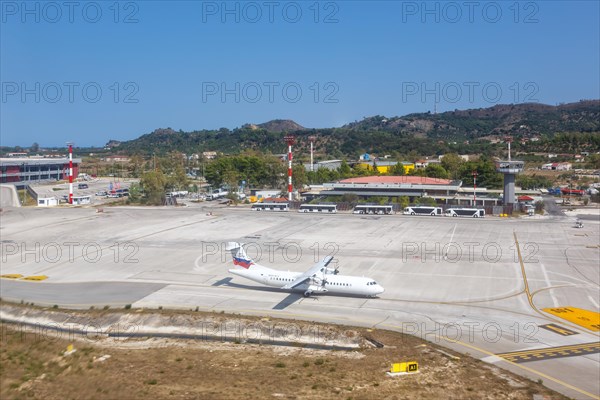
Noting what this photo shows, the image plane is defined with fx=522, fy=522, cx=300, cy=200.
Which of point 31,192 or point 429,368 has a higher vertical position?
point 31,192

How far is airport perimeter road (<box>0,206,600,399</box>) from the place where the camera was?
42438 millimetres

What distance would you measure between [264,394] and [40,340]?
22.8 metres

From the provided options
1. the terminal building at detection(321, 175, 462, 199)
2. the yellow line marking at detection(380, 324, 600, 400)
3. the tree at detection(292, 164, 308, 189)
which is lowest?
the yellow line marking at detection(380, 324, 600, 400)

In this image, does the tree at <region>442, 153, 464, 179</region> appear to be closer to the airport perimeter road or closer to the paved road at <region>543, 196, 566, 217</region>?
the paved road at <region>543, 196, 566, 217</region>

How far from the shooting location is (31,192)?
153 metres

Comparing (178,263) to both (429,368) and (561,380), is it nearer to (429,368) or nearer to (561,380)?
(429,368)

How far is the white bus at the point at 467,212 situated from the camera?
11025 cm

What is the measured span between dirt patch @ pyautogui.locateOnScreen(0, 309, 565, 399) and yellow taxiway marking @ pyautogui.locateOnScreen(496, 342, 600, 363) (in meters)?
2.90

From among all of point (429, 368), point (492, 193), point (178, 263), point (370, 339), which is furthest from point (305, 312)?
point (492, 193)

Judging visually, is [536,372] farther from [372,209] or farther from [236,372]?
[372,209]

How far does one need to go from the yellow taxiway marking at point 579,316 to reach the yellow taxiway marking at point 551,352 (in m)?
4.77

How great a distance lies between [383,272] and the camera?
62.9 metres

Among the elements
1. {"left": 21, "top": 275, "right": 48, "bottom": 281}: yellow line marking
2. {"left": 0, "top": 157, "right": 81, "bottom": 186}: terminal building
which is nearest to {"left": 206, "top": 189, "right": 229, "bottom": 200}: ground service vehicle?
{"left": 0, "top": 157, "right": 81, "bottom": 186}: terminal building

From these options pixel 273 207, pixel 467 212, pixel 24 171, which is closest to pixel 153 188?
pixel 273 207
